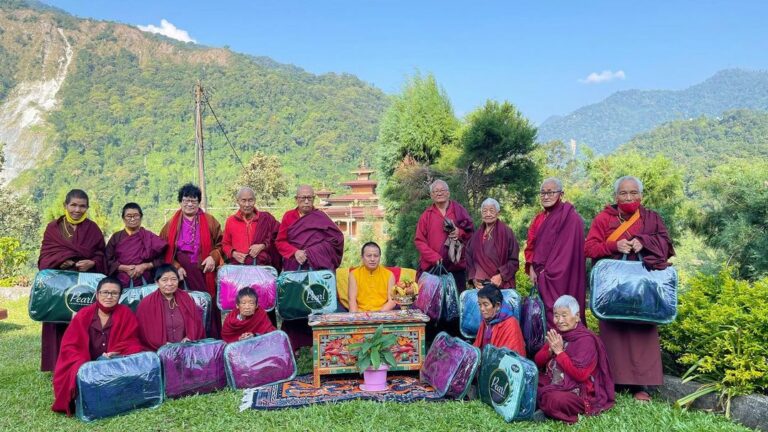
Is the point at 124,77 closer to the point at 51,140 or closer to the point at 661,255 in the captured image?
the point at 51,140

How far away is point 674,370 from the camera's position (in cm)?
474

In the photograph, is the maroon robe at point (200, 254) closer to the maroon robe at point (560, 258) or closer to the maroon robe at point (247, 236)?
the maroon robe at point (247, 236)

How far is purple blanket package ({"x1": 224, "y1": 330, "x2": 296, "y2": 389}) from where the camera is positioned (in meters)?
4.75

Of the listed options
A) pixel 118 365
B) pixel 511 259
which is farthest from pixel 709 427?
pixel 118 365

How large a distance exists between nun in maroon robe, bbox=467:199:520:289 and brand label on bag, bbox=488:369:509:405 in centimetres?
107

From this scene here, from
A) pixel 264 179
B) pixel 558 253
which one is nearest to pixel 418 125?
pixel 558 253

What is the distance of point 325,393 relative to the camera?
4.62 meters

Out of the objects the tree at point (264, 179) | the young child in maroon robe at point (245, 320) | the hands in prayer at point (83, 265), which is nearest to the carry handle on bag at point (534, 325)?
the young child in maroon robe at point (245, 320)

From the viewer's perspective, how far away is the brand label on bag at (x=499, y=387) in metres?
3.97

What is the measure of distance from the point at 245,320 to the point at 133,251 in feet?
4.23

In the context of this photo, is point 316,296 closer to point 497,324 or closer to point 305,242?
point 305,242

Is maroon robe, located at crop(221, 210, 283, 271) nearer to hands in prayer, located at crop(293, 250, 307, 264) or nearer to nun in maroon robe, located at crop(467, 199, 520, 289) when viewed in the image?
hands in prayer, located at crop(293, 250, 307, 264)

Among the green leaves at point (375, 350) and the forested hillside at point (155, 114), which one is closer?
the green leaves at point (375, 350)

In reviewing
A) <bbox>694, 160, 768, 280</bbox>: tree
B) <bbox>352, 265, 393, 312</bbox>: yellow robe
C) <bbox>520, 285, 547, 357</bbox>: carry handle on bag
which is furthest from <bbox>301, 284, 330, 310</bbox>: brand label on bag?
<bbox>694, 160, 768, 280</bbox>: tree
